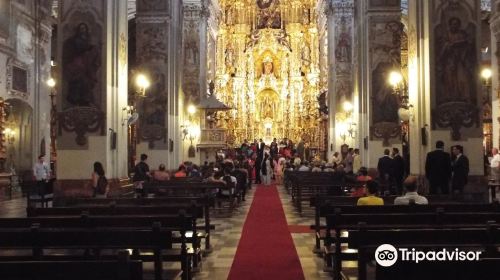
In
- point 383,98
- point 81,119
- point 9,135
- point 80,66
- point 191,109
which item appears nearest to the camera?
point 81,119

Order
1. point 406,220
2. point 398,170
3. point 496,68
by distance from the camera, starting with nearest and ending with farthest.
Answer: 1. point 406,220
2. point 398,170
3. point 496,68

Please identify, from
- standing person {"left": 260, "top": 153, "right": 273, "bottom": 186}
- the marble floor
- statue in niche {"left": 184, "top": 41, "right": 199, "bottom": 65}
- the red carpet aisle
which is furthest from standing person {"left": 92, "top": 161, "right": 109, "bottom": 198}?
standing person {"left": 260, "top": 153, "right": 273, "bottom": 186}

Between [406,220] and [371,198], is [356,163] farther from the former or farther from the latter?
[406,220]

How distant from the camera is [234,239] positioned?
12.2 meters

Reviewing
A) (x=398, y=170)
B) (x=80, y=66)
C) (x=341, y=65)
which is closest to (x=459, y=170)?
(x=398, y=170)

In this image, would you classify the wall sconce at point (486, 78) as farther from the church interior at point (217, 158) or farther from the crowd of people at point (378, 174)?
the crowd of people at point (378, 174)

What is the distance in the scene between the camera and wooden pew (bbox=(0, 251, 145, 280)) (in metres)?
3.68

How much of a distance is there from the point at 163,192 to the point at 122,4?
16.2 ft

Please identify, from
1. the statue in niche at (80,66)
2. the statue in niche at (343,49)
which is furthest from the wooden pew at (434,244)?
the statue in niche at (343,49)

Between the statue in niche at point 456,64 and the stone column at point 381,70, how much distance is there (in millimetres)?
7312

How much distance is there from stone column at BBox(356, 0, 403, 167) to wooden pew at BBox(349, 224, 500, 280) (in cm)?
1615

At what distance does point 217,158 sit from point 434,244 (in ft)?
89.9

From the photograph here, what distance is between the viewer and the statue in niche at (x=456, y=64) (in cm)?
1435

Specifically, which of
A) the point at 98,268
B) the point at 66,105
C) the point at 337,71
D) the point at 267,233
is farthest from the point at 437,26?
the point at 337,71
